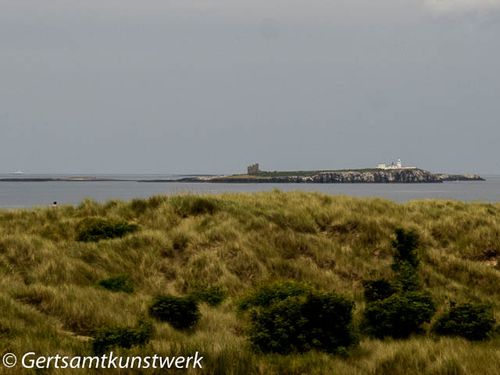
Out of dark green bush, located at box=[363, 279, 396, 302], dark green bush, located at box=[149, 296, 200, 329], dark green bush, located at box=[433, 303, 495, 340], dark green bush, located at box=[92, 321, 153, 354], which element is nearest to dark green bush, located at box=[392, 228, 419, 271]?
dark green bush, located at box=[363, 279, 396, 302]

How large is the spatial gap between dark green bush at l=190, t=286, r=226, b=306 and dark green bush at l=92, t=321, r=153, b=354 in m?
5.60

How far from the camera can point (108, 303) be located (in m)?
14.2

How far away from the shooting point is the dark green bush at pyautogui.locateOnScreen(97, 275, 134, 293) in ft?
56.0

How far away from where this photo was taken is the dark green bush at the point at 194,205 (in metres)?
24.4

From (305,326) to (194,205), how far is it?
13.4m

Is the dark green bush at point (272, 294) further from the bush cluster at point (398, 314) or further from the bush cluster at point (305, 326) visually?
the bush cluster at point (305, 326)

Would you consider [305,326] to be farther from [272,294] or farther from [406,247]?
[406,247]

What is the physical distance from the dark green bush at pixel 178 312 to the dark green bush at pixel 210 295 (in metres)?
3.15

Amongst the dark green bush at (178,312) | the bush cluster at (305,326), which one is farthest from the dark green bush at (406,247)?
the dark green bush at (178,312)

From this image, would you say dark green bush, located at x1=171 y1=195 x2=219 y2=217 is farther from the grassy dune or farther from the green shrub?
the green shrub

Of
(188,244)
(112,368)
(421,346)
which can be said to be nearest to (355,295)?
(188,244)

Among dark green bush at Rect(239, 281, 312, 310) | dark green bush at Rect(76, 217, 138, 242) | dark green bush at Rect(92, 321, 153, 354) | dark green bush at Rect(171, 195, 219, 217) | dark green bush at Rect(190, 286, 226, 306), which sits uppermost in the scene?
dark green bush at Rect(171, 195, 219, 217)

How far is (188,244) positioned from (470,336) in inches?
440

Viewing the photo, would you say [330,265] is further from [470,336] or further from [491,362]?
[491,362]
